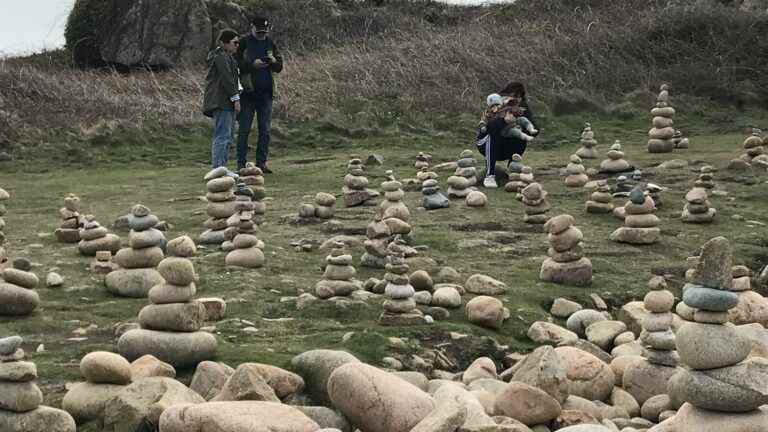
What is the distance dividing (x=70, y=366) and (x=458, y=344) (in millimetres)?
2194

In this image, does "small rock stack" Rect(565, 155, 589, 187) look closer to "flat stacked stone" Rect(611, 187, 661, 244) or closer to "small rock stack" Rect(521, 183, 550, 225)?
A: "small rock stack" Rect(521, 183, 550, 225)

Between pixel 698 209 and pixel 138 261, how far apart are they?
5.66 m

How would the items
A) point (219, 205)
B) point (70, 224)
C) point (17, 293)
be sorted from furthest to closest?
point (70, 224) < point (219, 205) < point (17, 293)

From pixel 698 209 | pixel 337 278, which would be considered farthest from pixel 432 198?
pixel 337 278

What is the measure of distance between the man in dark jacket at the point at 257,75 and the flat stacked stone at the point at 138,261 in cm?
664

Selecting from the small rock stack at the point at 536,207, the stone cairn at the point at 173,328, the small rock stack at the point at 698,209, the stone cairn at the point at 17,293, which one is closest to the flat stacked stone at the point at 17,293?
the stone cairn at the point at 17,293

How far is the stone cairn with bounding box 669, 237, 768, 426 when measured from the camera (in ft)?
14.8

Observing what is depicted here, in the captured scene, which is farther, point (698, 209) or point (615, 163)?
point (615, 163)

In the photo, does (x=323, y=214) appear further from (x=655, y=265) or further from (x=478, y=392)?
(x=478, y=392)

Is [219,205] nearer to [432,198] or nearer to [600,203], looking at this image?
[432,198]

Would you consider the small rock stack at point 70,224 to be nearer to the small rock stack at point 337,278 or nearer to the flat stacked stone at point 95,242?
the flat stacked stone at point 95,242

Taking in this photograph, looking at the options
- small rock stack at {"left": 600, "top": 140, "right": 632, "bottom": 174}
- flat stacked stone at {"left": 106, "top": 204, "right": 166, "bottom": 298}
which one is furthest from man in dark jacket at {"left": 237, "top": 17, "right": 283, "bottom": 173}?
flat stacked stone at {"left": 106, "top": 204, "right": 166, "bottom": 298}

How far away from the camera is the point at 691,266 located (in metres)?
7.91

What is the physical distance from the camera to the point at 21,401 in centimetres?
452
